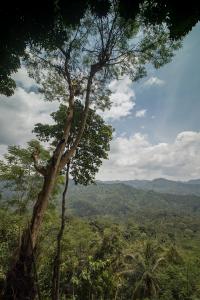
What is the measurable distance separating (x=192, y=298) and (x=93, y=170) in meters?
20.8

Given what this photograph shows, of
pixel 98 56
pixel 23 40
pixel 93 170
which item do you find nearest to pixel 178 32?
pixel 23 40

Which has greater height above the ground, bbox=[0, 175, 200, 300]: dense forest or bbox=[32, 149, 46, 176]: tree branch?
bbox=[32, 149, 46, 176]: tree branch

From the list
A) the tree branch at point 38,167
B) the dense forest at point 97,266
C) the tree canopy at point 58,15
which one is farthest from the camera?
the dense forest at point 97,266

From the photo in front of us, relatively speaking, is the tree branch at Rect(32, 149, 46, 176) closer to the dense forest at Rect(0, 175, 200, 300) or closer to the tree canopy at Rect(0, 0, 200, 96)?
the tree canopy at Rect(0, 0, 200, 96)

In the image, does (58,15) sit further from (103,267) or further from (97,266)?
(103,267)

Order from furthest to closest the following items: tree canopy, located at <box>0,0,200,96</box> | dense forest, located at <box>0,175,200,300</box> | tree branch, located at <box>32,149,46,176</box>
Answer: dense forest, located at <box>0,175,200,300</box> < tree branch, located at <box>32,149,46,176</box> < tree canopy, located at <box>0,0,200,96</box>

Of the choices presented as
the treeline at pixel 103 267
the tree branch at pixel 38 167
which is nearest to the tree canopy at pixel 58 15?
the tree branch at pixel 38 167

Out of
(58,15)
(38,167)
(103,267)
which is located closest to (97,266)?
(103,267)

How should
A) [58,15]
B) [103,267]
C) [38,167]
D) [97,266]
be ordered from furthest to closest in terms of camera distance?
[103,267]
[97,266]
[38,167]
[58,15]

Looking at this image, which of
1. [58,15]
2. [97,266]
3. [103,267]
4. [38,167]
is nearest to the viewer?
[58,15]

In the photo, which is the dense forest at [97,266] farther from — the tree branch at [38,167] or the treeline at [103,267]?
the tree branch at [38,167]

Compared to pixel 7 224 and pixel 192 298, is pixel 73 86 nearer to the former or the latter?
pixel 7 224

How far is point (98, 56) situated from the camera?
34.9ft

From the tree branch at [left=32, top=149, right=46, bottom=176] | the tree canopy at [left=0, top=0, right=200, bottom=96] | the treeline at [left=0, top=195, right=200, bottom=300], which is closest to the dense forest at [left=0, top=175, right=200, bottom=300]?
the treeline at [left=0, top=195, right=200, bottom=300]
